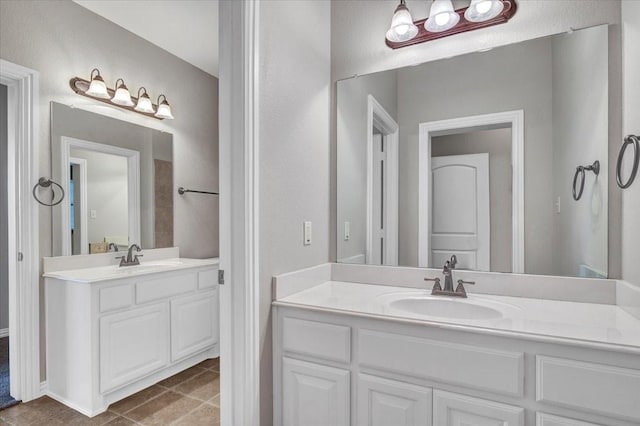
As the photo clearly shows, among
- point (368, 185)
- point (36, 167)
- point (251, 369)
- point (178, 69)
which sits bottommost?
point (251, 369)

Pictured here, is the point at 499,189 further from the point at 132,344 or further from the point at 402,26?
the point at 132,344

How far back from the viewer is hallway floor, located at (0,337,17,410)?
2.00 m

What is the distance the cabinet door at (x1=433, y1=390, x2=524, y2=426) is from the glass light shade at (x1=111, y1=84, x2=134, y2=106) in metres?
2.73

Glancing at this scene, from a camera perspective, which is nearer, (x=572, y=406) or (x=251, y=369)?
(x=572, y=406)

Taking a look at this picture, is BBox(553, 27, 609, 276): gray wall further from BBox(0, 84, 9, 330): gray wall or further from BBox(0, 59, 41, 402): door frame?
BBox(0, 84, 9, 330): gray wall

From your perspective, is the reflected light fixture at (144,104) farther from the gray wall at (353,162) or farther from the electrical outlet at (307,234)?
the electrical outlet at (307,234)

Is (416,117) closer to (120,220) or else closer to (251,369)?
(251,369)

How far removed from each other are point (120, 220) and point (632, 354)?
2987 millimetres

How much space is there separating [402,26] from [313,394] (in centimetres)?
171

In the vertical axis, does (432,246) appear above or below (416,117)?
below

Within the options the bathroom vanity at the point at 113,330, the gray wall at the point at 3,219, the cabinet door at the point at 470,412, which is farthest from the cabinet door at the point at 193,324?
the gray wall at the point at 3,219

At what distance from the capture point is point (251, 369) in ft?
4.21

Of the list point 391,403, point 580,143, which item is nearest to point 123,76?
point 391,403

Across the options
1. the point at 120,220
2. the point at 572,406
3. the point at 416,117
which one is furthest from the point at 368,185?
the point at 120,220
